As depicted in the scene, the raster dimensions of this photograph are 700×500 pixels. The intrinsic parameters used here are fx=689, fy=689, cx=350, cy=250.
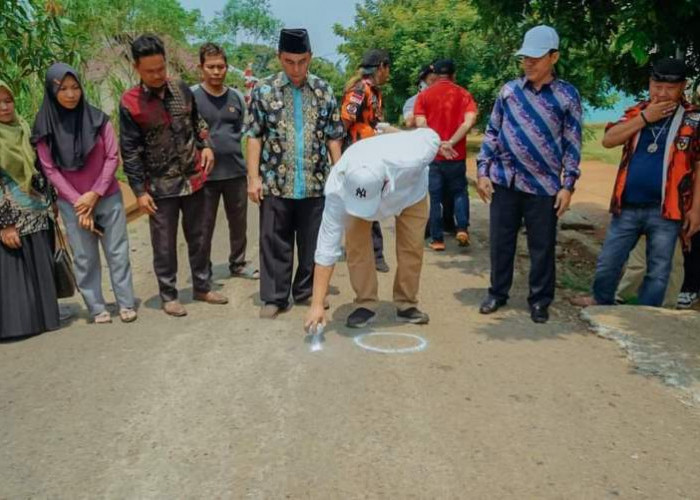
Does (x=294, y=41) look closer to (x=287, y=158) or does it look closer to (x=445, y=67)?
(x=287, y=158)

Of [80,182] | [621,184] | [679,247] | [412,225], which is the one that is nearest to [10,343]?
[80,182]

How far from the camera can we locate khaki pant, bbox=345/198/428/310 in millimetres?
A: 4410

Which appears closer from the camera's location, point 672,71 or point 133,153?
point 672,71

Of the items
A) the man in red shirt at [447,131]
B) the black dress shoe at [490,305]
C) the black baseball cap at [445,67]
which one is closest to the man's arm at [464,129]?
the man in red shirt at [447,131]

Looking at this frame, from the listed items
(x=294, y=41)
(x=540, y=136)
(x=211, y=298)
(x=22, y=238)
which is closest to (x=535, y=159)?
(x=540, y=136)

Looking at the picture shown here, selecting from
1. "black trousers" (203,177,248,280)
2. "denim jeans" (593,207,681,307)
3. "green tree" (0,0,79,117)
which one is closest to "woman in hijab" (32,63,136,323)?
"black trousers" (203,177,248,280)

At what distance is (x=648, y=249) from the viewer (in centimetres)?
478

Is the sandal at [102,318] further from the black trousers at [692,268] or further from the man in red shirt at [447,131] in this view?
the black trousers at [692,268]

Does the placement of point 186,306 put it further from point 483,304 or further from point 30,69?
point 30,69

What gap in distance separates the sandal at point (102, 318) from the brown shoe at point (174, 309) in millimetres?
396

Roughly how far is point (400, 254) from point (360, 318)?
19.7 inches

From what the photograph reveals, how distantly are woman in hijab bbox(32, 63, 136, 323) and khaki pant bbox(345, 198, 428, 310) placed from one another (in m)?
1.65

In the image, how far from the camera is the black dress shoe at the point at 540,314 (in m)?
4.70

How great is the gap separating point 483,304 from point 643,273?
1.30 m
